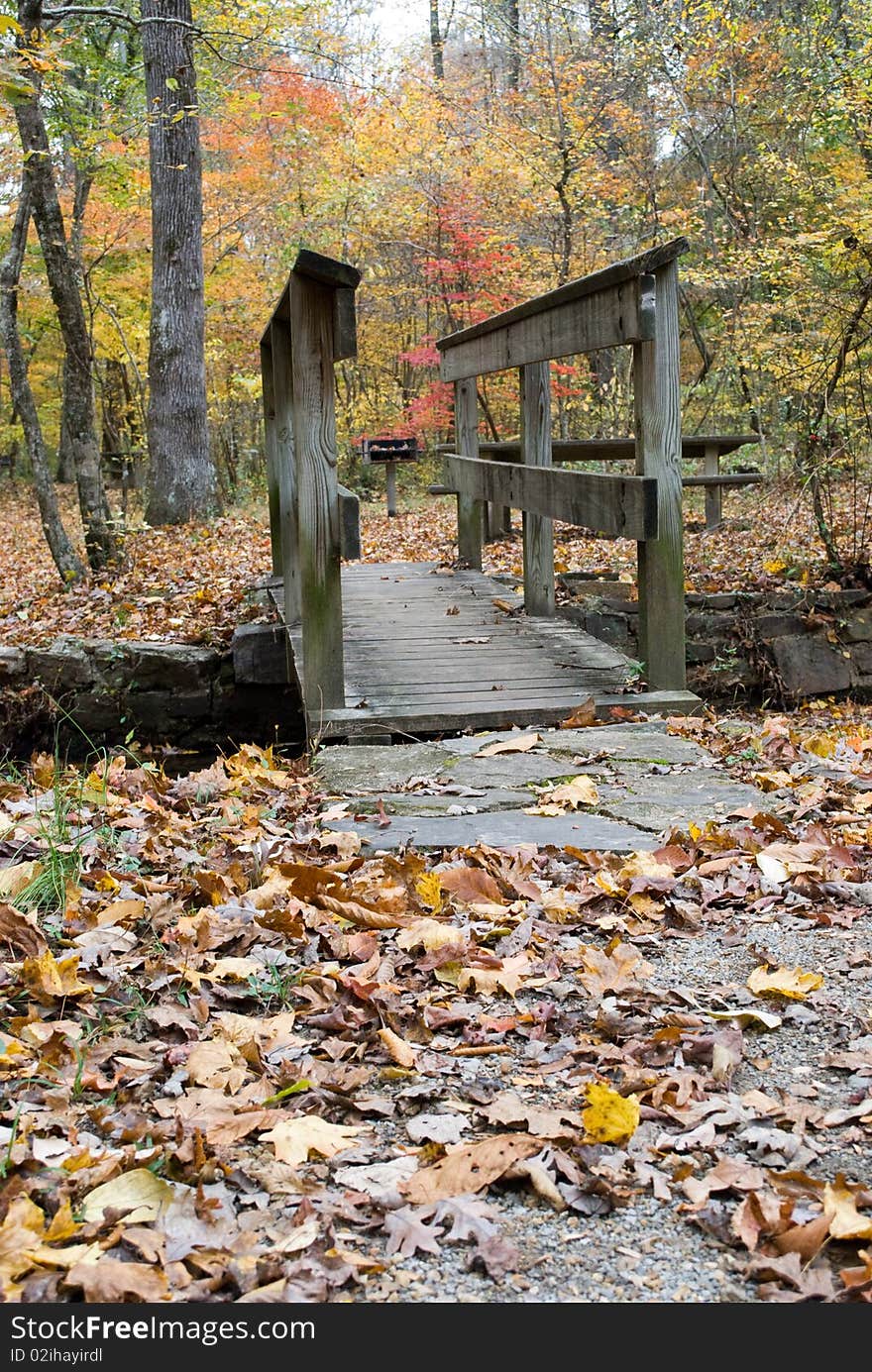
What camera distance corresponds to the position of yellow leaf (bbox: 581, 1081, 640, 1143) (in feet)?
6.70

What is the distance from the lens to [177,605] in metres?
8.61

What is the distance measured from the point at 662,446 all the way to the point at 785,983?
2993 mm

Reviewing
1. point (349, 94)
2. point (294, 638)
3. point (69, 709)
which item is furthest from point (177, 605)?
point (349, 94)

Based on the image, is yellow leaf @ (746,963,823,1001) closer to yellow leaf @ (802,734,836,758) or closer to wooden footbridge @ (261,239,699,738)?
yellow leaf @ (802,734,836,758)

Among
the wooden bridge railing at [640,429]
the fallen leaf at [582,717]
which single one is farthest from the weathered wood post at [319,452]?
the wooden bridge railing at [640,429]

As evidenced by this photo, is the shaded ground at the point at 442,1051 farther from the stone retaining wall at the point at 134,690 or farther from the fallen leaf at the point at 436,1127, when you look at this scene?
the stone retaining wall at the point at 134,690

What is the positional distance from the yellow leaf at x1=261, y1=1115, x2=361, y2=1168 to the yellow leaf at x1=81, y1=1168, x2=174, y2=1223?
211mm

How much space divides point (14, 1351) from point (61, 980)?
3.39ft

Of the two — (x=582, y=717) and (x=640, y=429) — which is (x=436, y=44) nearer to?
(x=640, y=429)

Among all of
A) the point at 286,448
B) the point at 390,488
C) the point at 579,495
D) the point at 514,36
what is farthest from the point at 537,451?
the point at 514,36

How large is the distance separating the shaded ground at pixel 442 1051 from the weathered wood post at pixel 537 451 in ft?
10.9

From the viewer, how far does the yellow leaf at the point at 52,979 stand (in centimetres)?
254

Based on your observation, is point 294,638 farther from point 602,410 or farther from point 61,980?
point 602,410

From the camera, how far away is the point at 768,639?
25.8 ft
